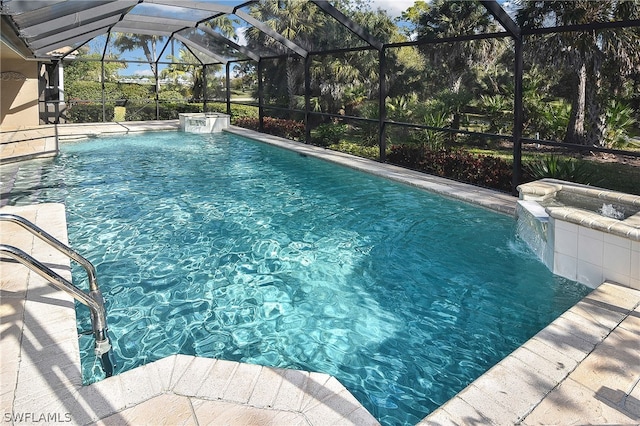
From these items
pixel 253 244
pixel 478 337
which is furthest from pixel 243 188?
pixel 478 337

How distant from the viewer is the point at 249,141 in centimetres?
1498

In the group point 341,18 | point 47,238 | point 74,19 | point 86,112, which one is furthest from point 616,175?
point 86,112

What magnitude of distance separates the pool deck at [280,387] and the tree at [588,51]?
448 inches

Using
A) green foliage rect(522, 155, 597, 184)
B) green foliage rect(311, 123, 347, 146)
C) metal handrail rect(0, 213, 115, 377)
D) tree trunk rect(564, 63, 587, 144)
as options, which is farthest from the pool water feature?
green foliage rect(311, 123, 347, 146)

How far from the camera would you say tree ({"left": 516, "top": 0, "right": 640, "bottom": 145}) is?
38.8ft

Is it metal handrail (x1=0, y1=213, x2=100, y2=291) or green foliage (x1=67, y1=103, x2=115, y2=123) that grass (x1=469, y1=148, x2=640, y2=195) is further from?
green foliage (x1=67, y1=103, x2=115, y2=123)

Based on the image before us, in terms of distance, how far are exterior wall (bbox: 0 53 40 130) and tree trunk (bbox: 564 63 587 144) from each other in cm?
1914

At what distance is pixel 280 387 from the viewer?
8.75 ft

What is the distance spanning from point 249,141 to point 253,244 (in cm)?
980

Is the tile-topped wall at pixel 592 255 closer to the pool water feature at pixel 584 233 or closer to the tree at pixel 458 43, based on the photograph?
the pool water feature at pixel 584 233

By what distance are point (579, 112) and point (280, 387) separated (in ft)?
46.3

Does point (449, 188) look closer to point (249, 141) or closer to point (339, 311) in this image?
point (339, 311)

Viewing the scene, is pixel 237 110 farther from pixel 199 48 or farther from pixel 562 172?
pixel 562 172

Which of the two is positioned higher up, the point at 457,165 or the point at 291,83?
the point at 291,83
